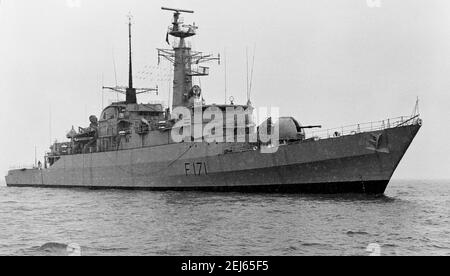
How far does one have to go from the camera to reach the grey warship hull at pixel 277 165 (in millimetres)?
20516

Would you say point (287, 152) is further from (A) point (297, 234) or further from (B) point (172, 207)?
(A) point (297, 234)

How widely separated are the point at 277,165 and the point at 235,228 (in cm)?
935

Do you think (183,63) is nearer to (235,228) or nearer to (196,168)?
(196,168)

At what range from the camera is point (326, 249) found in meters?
10.9

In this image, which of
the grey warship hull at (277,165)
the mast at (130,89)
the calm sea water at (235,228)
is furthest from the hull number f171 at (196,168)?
the mast at (130,89)

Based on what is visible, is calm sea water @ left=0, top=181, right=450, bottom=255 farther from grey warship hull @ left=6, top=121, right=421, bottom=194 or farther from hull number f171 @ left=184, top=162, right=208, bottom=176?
hull number f171 @ left=184, top=162, right=208, bottom=176

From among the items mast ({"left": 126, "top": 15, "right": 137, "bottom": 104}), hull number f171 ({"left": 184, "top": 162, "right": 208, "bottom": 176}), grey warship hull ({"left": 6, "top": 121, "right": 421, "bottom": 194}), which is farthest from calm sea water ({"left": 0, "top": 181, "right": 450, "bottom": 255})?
mast ({"left": 126, "top": 15, "right": 137, "bottom": 104})

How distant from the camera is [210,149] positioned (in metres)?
25.2

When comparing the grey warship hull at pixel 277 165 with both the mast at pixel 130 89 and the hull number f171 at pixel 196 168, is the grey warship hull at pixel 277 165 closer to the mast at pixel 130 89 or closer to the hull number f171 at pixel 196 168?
the hull number f171 at pixel 196 168

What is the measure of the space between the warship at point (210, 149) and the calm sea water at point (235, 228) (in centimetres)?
160

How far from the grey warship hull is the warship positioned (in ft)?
0.13

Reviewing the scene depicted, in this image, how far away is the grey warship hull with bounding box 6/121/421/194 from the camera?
2052cm

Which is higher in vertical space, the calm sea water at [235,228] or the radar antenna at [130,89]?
the radar antenna at [130,89]
